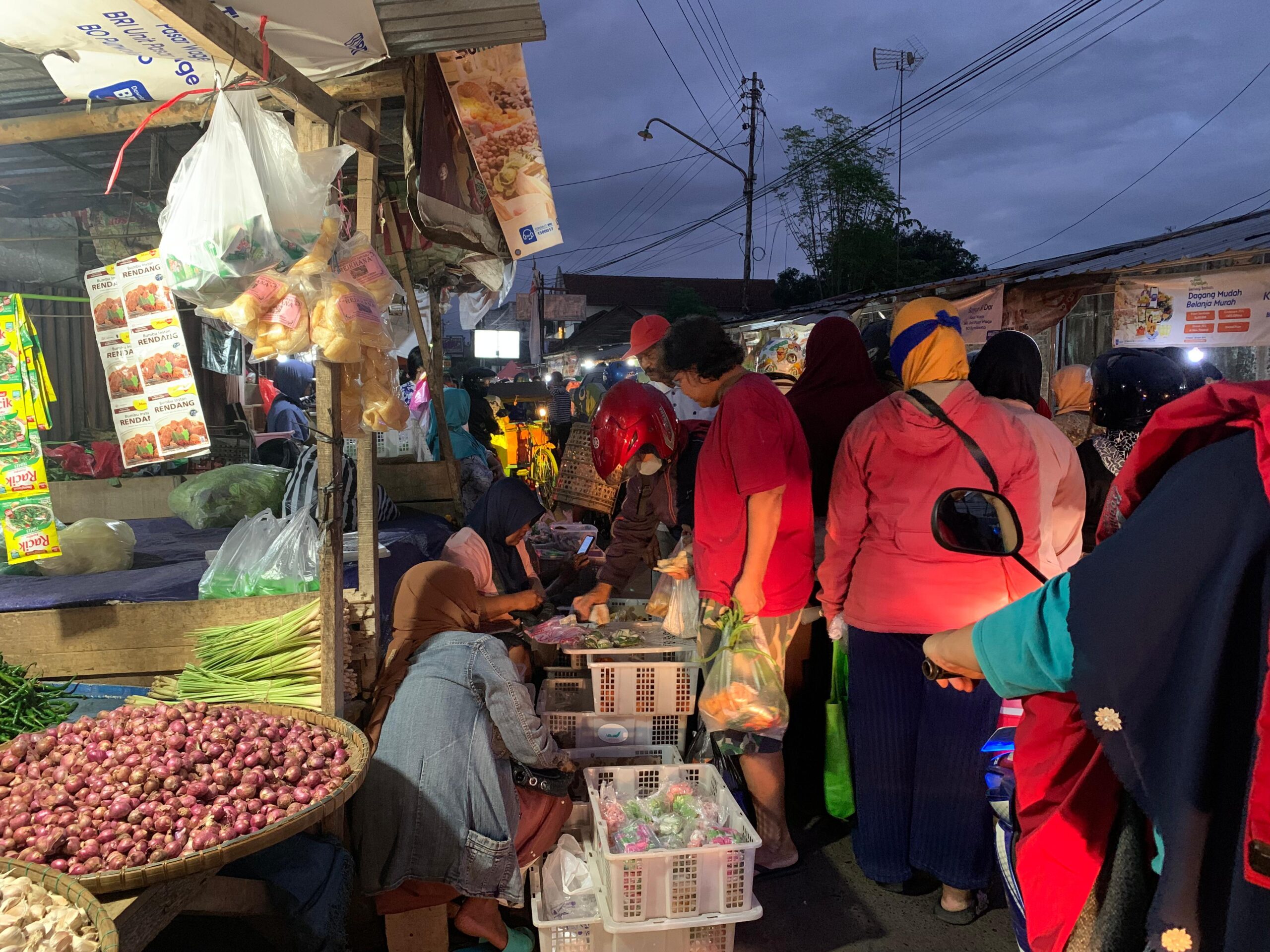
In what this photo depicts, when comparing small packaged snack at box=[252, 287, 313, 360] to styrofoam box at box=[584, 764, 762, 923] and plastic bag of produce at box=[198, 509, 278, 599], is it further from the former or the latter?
styrofoam box at box=[584, 764, 762, 923]

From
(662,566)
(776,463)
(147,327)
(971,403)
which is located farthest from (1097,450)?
(147,327)

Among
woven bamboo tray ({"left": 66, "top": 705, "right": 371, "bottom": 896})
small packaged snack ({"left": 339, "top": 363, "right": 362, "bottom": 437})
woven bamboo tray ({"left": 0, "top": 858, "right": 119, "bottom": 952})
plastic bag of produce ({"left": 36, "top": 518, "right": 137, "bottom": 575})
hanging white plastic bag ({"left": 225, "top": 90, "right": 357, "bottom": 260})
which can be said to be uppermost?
hanging white plastic bag ({"left": 225, "top": 90, "right": 357, "bottom": 260})

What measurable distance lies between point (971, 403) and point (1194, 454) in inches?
70.1

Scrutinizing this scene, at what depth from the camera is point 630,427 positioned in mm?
3637

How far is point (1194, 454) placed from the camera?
1068 mm

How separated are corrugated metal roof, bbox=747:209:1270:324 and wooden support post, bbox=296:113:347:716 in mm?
7376

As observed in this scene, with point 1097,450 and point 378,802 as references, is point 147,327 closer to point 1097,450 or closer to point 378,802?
point 378,802

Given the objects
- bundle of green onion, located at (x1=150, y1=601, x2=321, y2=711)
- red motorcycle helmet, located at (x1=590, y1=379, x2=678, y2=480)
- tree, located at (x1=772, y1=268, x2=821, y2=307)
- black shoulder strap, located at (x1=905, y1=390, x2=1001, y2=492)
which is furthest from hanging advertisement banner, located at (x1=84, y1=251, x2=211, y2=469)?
tree, located at (x1=772, y1=268, x2=821, y2=307)

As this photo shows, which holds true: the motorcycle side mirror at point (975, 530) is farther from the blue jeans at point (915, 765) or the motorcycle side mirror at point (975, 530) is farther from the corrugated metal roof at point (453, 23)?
the corrugated metal roof at point (453, 23)

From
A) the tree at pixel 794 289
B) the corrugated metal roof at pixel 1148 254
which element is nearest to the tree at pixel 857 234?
the tree at pixel 794 289

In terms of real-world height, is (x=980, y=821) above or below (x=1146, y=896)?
below

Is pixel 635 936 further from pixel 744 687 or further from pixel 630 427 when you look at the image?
pixel 630 427

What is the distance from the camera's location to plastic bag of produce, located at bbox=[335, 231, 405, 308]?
2547 millimetres

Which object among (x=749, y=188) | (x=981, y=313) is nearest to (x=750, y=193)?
(x=749, y=188)
